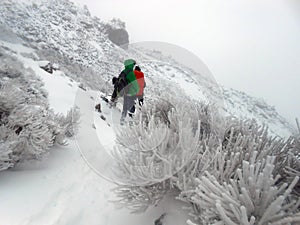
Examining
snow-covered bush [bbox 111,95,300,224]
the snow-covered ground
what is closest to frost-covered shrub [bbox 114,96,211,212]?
snow-covered bush [bbox 111,95,300,224]

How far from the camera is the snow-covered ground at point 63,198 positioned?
7.18 ft

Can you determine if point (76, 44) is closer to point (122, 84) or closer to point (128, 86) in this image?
point (122, 84)

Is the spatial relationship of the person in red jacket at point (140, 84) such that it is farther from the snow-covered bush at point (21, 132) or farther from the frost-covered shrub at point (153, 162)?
the frost-covered shrub at point (153, 162)

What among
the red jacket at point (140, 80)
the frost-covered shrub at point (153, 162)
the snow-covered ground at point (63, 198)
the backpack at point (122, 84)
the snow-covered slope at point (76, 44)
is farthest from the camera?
the snow-covered slope at point (76, 44)

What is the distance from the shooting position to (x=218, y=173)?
5.71 ft

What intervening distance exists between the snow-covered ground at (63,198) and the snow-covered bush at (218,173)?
21 centimetres

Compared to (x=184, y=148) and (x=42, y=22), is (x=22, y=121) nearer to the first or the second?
(x=184, y=148)

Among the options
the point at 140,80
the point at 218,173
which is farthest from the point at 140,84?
the point at 218,173

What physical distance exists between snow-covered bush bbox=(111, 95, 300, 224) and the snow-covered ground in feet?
0.69

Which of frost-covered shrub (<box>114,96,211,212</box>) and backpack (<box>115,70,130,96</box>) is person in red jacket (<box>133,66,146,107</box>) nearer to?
backpack (<box>115,70,130,96</box>)

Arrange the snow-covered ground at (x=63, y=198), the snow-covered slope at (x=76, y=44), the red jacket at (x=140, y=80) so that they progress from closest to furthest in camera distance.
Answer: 1. the snow-covered ground at (x=63, y=198)
2. the red jacket at (x=140, y=80)
3. the snow-covered slope at (x=76, y=44)

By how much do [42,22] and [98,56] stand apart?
563cm

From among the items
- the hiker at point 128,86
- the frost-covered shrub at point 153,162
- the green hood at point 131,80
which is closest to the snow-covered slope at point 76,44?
the hiker at point 128,86

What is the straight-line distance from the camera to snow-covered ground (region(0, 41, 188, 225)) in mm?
2189
